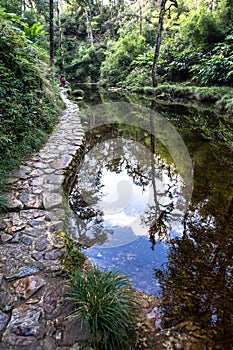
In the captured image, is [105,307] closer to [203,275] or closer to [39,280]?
[39,280]

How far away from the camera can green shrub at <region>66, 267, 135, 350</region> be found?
1.31 metres

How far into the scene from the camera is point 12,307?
151cm

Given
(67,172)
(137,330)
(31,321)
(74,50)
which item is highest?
(74,50)

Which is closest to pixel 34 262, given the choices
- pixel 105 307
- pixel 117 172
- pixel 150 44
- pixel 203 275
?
pixel 105 307

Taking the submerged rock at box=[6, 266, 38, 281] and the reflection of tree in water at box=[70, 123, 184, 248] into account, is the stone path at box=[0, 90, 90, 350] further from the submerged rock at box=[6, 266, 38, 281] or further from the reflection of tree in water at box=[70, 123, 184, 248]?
the reflection of tree in water at box=[70, 123, 184, 248]

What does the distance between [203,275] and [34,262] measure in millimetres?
1420

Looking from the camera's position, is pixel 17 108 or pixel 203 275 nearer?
pixel 203 275

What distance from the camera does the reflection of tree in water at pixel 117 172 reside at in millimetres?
2760

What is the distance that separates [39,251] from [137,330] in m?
1.05

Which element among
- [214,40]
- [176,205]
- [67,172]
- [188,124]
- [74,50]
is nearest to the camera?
[176,205]

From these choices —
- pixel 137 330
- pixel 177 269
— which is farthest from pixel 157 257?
pixel 137 330

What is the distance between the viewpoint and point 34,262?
6.18 feet

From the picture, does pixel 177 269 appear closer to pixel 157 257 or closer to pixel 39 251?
pixel 157 257

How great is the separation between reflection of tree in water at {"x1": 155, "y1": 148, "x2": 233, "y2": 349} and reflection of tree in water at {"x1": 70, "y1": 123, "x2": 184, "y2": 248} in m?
0.37
